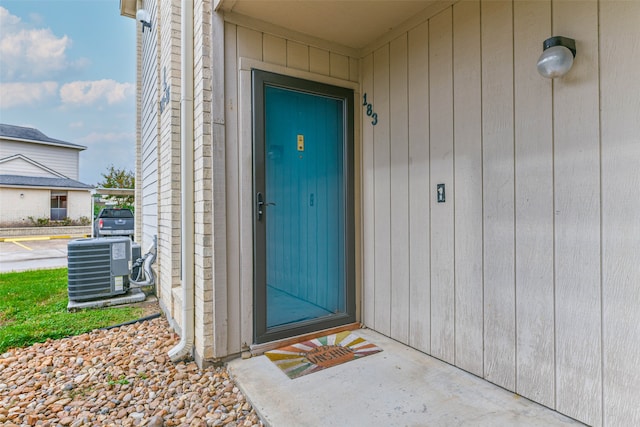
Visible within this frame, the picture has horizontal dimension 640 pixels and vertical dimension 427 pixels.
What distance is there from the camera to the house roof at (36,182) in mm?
16016

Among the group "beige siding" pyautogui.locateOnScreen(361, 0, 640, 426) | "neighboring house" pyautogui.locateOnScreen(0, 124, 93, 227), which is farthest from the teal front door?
"neighboring house" pyautogui.locateOnScreen(0, 124, 93, 227)

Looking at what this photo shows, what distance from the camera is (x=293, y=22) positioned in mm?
2572

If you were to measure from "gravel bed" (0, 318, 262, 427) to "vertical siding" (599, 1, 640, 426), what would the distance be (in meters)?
1.74

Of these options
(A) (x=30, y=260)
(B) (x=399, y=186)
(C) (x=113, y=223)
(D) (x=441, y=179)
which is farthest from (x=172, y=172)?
(C) (x=113, y=223)

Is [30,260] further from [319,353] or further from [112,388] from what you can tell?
[319,353]

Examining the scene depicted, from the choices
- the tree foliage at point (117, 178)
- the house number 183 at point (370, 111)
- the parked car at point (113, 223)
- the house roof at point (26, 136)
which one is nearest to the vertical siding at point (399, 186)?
the house number 183 at point (370, 111)

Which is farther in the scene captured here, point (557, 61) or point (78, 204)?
point (78, 204)

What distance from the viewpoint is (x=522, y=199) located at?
189 centimetres

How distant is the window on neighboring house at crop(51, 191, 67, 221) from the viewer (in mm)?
17312

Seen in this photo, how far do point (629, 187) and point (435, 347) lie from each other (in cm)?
150

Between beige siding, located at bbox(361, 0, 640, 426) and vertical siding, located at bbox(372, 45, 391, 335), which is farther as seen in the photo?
vertical siding, located at bbox(372, 45, 391, 335)

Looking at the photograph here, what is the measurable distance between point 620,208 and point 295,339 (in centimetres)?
220

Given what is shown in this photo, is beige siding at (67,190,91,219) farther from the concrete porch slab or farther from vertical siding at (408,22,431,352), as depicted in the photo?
vertical siding at (408,22,431,352)

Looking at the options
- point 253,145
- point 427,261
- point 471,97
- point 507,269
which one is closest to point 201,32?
point 253,145
